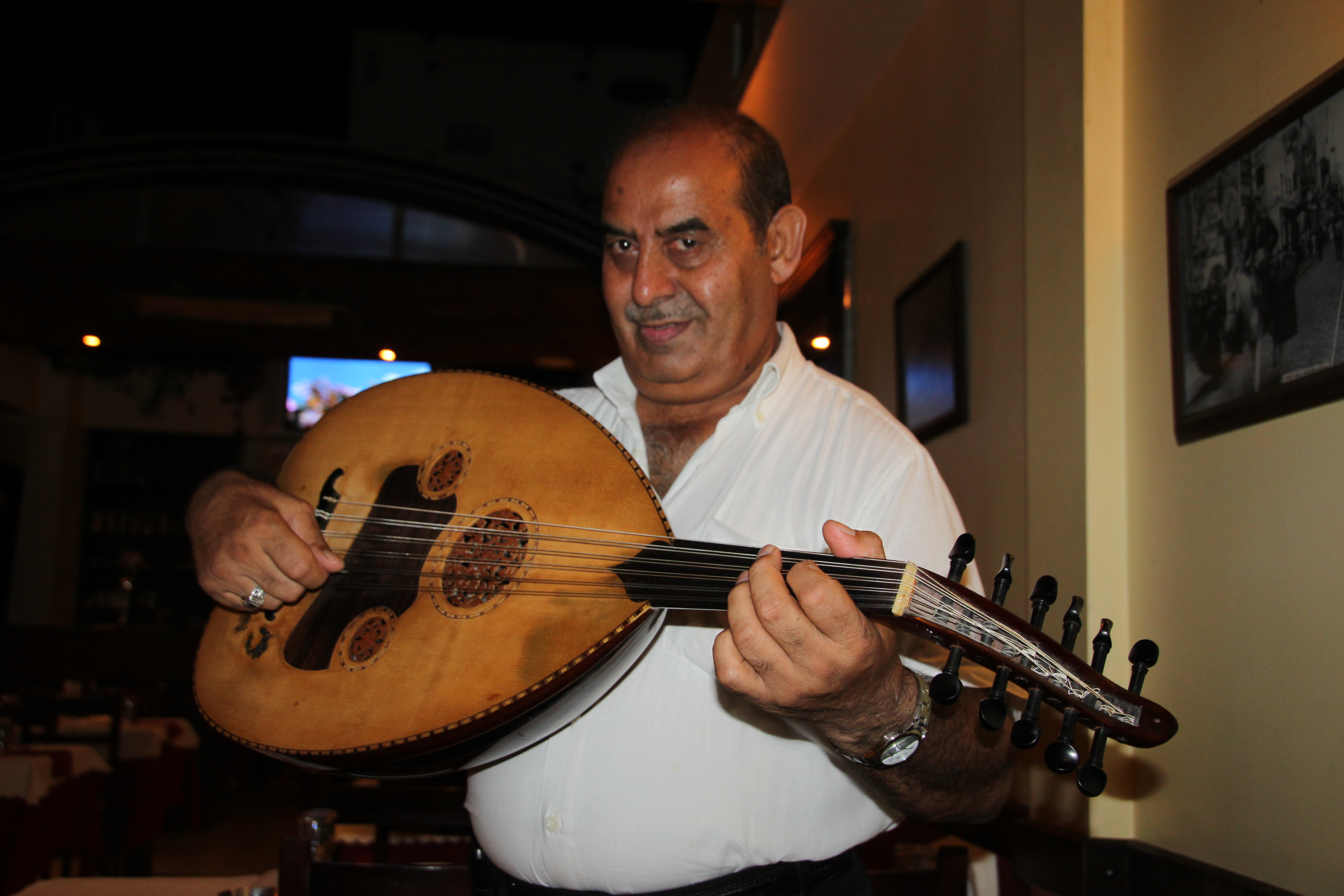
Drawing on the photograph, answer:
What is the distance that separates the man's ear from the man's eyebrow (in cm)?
13

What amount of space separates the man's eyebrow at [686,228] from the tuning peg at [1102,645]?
86 cm

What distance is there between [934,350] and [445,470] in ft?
6.38

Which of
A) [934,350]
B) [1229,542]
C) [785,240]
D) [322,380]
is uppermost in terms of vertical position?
[322,380]

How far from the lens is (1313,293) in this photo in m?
1.49

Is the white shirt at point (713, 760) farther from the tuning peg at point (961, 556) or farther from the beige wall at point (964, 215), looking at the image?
the beige wall at point (964, 215)

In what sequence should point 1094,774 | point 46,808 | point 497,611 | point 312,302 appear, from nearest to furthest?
point 1094,774
point 497,611
point 46,808
point 312,302

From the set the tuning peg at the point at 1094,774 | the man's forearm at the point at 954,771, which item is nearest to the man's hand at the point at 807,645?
the man's forearm at the point at 954,771

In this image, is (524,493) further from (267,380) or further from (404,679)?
(267,380)

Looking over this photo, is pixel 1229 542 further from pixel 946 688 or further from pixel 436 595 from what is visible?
pixel 436 595

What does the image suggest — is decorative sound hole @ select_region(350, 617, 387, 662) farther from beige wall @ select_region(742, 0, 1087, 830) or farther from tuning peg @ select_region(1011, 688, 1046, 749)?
beige wall @ select_region(742, 0, 1087, 830)

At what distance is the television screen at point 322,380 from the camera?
29.7 ft

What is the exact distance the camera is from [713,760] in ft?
4.22

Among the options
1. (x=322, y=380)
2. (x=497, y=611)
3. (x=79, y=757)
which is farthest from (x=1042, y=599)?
(x=322, y=380)

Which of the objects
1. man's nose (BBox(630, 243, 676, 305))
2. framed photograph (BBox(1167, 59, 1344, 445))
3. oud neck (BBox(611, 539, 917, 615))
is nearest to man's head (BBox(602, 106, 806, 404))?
man's nose (BBox(630, 243, 676, 305))
